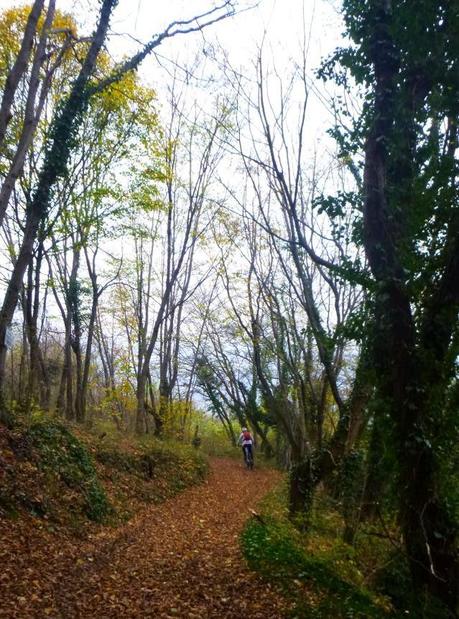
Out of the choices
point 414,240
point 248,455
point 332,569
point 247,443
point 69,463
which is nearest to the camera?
point 414,240

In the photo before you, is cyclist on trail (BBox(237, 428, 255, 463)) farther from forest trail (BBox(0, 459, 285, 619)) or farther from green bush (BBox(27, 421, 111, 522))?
green bush (BBox(27, 421, 111, 522))

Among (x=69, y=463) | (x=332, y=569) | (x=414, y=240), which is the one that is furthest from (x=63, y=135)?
(x=332, y=569)

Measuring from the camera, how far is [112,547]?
6.98 meters

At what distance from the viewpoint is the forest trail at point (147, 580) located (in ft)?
15.9

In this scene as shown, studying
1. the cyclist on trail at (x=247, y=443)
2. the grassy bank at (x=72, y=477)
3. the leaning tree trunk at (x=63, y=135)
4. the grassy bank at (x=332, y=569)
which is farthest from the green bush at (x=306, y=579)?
the cyclist on trail at (x=247, y=443)

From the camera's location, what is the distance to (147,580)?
584cm

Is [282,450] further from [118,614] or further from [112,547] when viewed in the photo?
[118,614]

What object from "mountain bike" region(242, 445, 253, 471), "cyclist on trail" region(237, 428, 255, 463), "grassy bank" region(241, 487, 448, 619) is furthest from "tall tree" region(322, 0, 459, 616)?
"mountain bike" region(242, 445, 253, 471)

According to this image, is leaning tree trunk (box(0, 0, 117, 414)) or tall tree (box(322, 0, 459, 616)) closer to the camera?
tall tree (box(322, 0, 459, 616))

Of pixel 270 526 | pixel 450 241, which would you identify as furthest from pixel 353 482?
pixel 450 241

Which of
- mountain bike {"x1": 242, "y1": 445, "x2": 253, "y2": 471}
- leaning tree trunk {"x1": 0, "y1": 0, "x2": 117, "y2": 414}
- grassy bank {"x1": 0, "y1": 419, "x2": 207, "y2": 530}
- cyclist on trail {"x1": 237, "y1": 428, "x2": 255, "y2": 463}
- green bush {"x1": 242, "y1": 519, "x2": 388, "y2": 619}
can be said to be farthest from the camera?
mountain bike {"x1": 242, "y1": 445, "x2": 253, "y2": 471}

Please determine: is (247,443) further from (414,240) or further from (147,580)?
(414,240)

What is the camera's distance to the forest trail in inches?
191

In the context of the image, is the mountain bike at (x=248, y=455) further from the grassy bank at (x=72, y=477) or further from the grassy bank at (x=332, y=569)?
the grassy bank at (x=332, y=569)
